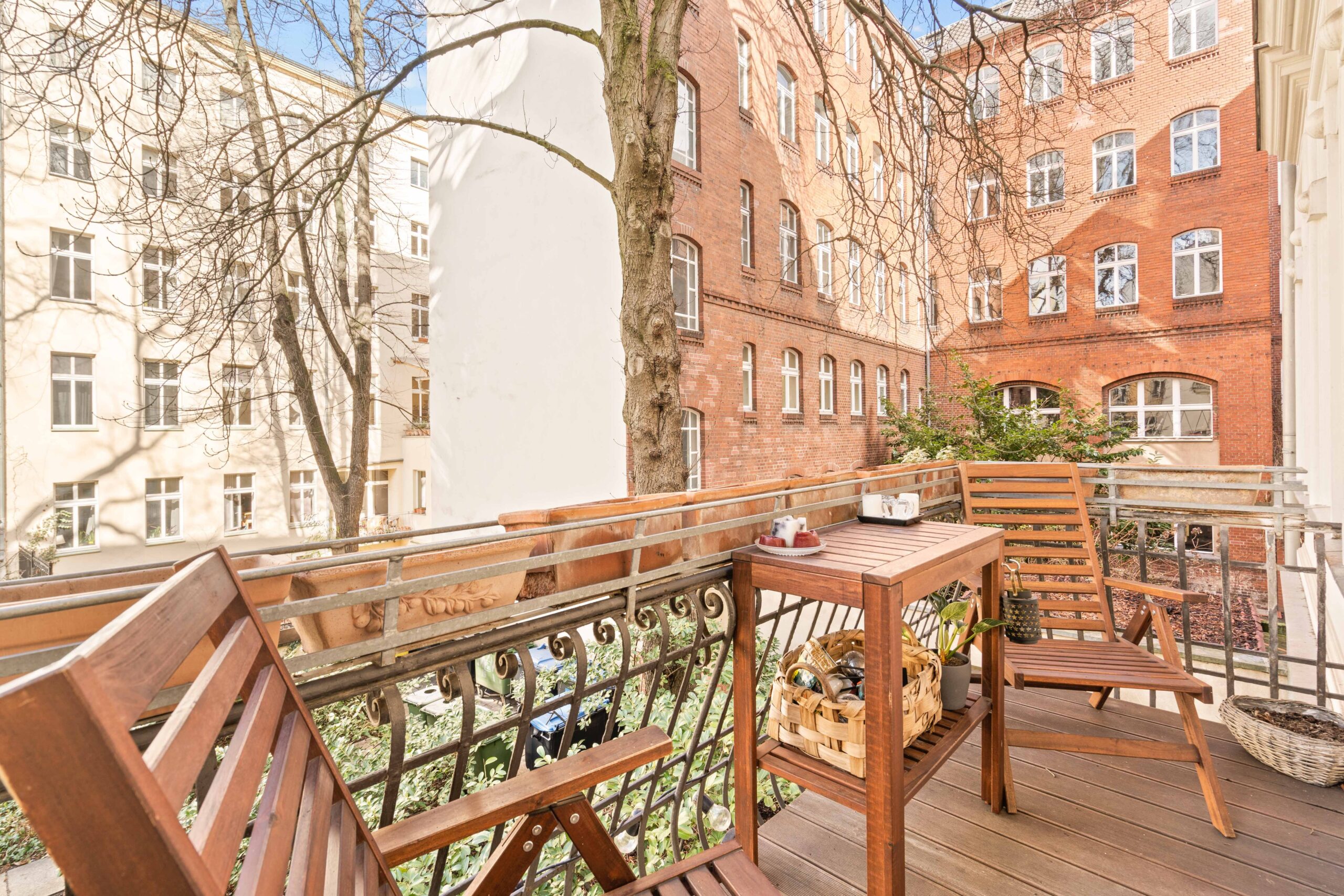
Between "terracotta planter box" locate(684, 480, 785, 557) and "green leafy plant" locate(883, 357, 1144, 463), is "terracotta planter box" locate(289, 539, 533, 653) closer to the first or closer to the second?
"terracotta planter box" locate(684, 480, 785, 557)

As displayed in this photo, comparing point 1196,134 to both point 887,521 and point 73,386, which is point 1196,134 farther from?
point 73,386

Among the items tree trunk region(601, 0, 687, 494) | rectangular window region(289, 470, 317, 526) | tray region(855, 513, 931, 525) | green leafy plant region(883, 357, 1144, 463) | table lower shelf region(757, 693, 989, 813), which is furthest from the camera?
rectangular window region(289, 470, 317, 526)

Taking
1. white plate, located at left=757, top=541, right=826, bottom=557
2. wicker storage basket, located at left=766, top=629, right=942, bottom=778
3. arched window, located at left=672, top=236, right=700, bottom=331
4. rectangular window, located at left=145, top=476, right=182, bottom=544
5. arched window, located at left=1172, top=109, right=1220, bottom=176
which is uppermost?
arched window, located at left=1172, top=109, right=1220, bottom=176

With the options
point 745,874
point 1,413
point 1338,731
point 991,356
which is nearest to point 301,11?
point 745,874

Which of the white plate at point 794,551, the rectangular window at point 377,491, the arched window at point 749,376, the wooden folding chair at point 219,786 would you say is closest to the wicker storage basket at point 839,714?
the white plate at point 794,551

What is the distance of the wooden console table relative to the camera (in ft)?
5.01

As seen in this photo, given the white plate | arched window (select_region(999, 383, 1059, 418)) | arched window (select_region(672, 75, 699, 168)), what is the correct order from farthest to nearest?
arched window (select_region(999, 383, 1059, 418))
arched window (select_region(672, 75, 699, 168))
the white plate

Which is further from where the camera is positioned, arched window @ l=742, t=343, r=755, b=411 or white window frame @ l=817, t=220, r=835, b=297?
white window frame @ l=817, t=220, r=835, b=297

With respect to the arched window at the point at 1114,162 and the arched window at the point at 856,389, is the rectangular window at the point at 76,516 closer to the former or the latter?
the arched window at the point at 856,389

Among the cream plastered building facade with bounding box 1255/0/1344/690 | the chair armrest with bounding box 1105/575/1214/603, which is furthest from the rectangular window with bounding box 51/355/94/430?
the cream plastered building facade with bounding box 1255/0/1344/690

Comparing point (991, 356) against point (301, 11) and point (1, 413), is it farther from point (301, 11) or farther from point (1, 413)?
point (1, 413)

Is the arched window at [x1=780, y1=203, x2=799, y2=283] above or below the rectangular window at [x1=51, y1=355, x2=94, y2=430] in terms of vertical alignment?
above

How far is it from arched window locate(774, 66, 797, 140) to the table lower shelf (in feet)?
39.4

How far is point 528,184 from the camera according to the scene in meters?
9.93
